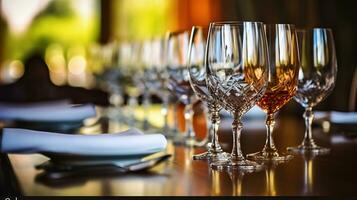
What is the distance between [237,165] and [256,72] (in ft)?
0.43

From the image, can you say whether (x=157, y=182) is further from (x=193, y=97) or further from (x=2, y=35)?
(x=2, y=35)

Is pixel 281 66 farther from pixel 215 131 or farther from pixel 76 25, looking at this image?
pixel 76 25

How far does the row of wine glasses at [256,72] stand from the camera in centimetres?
104

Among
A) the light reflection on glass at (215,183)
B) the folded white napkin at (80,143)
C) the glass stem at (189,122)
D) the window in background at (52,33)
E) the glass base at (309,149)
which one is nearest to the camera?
the light reflection on glass at (215,183)

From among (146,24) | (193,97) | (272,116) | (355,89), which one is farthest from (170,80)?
(146,24)

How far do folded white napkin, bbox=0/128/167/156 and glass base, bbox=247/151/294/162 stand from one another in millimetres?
151

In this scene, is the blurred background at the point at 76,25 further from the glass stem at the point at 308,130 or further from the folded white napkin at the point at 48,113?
the glass stem at the point at 308,130

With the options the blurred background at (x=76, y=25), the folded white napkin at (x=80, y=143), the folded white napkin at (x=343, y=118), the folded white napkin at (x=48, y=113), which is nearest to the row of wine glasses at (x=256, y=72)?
the folded white napkin at (x=80, y=143)

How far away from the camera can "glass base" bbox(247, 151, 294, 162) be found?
1.11 metres

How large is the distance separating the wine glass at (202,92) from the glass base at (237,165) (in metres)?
0.06

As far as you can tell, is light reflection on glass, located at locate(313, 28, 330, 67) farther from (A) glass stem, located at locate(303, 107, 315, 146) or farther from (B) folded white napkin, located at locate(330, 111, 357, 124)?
(B) folded white napkin, located at locate(330, 111, 357, 124)

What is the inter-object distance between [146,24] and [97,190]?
765 cm

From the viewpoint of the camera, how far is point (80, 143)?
39.0 inches

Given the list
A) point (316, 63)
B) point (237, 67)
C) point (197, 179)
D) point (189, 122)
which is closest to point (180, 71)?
point (189, 122)
